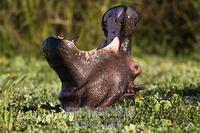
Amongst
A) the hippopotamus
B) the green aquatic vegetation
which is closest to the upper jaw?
the hippopotamus

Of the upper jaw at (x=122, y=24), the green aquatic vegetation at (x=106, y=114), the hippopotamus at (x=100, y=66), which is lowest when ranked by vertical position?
the green aquatic vegetation at (x=106, y=114)

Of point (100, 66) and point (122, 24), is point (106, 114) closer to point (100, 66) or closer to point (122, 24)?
point (100, 66)

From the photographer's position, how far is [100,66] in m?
4.78

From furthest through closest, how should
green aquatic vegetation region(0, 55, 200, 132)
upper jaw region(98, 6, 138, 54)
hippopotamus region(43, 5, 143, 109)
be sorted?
upper jaw region(98, 6, 138, 54) → hippopotamus region(43, 5, 143, 109) → green aquatic vegetation region(0, 55, 200, 132)

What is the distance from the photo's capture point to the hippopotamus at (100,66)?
462 centimetres

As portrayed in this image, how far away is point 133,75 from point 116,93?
0.22 metres

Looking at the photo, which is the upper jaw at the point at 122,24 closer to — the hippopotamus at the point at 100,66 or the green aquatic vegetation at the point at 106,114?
the hippopotamus at the point at 100,66

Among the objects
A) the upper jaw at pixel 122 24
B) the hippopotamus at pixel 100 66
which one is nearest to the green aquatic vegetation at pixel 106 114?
the hippopotamus at pixel 100 66

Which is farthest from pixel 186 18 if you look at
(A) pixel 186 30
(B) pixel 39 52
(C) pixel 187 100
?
(C) pixel 187 100

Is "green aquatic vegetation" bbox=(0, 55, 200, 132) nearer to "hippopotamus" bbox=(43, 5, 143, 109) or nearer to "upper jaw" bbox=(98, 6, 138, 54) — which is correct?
"hippopotamus" bbox=(43, 5, 143, 109)

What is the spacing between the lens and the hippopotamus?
4.62 metres

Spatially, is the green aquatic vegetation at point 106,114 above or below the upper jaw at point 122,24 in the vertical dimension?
below

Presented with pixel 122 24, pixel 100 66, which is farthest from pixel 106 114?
pixel 122 24

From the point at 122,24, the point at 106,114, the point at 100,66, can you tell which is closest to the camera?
the point at 106,114
